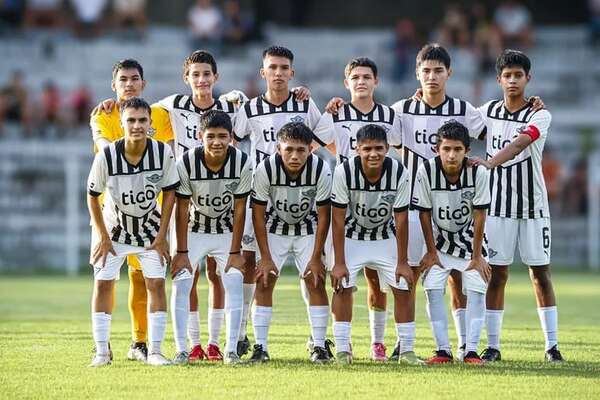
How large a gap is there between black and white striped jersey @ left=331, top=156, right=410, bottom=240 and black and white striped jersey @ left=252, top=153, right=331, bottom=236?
10 cm

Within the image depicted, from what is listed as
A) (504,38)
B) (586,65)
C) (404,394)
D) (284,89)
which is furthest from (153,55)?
(404,394)

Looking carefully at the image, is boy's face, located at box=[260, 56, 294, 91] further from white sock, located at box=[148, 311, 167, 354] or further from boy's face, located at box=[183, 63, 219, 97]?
white sock, located at box=[148, 311, 167, 354]

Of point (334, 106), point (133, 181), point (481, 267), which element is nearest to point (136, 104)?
point (133, 181)

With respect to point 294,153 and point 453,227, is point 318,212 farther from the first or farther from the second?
point 453,227

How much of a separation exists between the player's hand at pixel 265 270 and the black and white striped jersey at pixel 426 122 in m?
1.36

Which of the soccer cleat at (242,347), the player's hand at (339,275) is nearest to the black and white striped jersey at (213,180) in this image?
the player's hand at (339,275)

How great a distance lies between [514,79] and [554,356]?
A: 83.4 inches

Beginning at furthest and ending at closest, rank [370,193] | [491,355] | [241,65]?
[241,65] < [491,355] < [370,193]

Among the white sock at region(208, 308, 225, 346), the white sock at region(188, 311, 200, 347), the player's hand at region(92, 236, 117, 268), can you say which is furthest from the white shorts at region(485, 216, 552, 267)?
the player's hand at region(92, 236, 117, 268)

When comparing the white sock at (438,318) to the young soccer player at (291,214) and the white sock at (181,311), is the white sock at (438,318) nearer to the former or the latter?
the young soccer player at (291,214)

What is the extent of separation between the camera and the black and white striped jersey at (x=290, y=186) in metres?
9.17

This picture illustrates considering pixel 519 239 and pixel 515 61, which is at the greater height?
pixel 515 61

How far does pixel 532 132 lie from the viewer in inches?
374

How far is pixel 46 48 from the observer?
2553 centimetres
